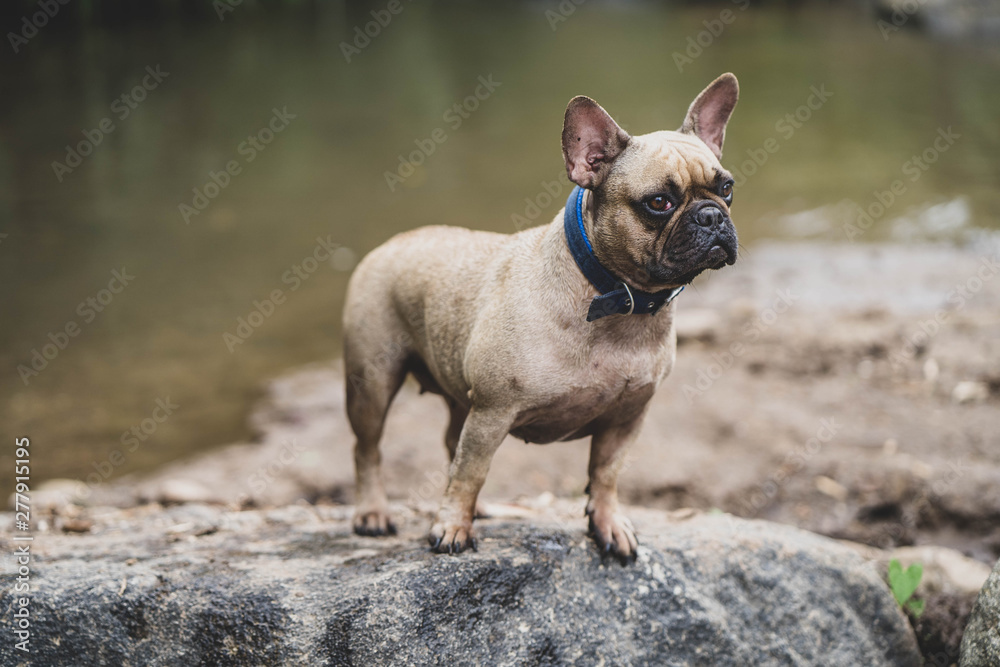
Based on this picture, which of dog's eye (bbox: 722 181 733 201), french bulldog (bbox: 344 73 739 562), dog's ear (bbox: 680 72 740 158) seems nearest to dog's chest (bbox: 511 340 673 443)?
french bulldog (bbox: 344 73 739 562)

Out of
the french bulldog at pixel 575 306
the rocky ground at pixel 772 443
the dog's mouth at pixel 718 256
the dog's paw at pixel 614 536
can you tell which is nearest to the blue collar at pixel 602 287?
the french bulldog at pixel 575 306

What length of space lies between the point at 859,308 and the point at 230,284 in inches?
292

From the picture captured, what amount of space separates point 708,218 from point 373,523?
8.03 feet

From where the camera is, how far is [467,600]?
145 inches

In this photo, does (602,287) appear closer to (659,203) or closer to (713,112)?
(659,203)

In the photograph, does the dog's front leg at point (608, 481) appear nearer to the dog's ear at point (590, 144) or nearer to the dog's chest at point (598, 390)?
the dog's chest at point (598, 390)

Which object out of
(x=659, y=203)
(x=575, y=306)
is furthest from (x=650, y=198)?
(x=575, y=306)

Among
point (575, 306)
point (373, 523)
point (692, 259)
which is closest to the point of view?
point (692, 259)

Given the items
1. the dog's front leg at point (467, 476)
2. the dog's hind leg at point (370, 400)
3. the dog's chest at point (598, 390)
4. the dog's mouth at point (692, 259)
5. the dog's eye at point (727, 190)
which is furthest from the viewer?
the dog's hind leg at point (370, 400)

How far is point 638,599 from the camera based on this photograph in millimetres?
3904

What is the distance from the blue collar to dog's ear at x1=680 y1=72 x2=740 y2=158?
63 cm

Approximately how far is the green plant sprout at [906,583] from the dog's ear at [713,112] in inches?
95.5

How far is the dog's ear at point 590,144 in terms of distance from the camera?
11.4ft

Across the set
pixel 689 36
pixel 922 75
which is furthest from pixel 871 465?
pixel 689 36
